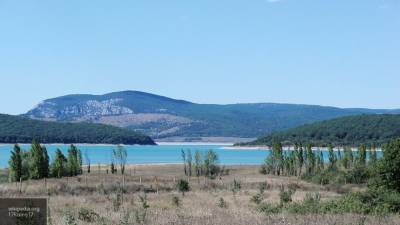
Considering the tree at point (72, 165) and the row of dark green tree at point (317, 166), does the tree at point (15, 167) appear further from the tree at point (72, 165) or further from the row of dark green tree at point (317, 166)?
the row of dark green tree at point (317, 166)

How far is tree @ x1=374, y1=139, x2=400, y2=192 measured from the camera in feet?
96.1

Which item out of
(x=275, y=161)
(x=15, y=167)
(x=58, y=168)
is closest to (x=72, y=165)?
(x=58, y=168)

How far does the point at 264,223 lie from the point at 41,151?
250ft

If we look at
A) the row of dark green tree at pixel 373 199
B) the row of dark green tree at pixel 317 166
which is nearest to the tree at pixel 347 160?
the row of dark green tree at pixel 317 166

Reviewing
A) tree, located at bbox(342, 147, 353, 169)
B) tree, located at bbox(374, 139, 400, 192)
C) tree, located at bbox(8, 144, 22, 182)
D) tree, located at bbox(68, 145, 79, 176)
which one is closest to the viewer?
tree, located at bbox(374, 139, 400, 192)

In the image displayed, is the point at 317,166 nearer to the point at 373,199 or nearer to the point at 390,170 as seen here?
the point at 390,170

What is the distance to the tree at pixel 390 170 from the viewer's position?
2928cm

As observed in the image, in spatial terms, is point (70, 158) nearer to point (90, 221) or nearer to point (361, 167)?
point (361, 167)

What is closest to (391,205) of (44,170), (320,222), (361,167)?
(320,222)

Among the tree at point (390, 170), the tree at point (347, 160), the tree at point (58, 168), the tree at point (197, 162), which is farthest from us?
the tree at point (347, 160)

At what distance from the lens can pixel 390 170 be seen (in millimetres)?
29453

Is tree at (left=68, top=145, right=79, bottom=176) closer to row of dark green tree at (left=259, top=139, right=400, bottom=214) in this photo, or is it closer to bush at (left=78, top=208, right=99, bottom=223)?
row of dark green tree at (left=259, top=139, right=400, bottom=214)

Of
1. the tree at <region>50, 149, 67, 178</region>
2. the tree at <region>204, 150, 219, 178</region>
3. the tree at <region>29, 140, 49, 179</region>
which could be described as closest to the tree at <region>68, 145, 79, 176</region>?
the tree at <region>50, 149, 67, 178</region>

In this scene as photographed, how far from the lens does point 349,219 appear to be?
53.1ft
